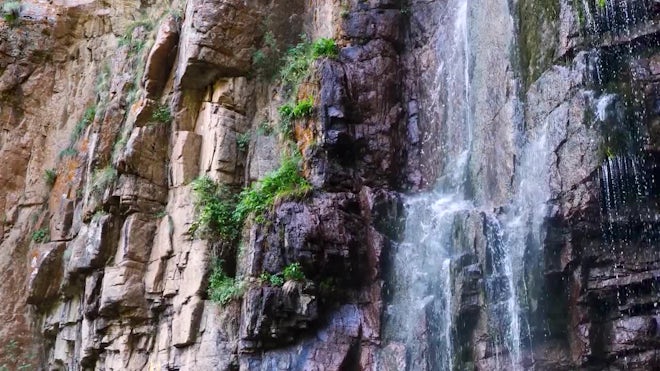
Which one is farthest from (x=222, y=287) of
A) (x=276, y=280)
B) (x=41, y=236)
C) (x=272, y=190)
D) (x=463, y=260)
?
(x=41, y=236)

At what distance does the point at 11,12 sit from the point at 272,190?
523 inches

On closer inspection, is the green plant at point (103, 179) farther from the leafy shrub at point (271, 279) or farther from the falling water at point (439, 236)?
the falling water at point (439, 236)

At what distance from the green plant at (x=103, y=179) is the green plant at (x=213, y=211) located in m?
2.53

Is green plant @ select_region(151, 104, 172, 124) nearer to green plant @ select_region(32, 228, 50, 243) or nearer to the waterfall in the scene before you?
green plant @ select_region(32, 228, 50, 243)

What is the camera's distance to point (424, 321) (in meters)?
13.0

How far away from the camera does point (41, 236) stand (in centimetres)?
1978

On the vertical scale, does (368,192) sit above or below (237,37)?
below

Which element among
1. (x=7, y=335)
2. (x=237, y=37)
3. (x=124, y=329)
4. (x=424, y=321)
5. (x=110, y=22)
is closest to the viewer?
(x=424, y=321)

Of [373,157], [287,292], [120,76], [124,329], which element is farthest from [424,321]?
[120,76]

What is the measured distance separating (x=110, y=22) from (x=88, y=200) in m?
7.33

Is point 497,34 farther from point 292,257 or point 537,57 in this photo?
point 292,257

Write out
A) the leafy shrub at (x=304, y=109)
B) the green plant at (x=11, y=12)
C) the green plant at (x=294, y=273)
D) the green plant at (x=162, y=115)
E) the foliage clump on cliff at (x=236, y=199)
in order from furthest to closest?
the green plant at (x=11, y=12), the green plant at (x=162, y=115), the leafy shrub at (x=304, y=109), the foliage clump on cliff at (x=236, y=199), the green plant at (x=294, y=273)

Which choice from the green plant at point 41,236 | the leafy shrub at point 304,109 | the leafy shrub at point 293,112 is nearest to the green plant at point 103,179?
the green plant at point 41,236

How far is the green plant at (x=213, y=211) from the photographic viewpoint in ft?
49.6
